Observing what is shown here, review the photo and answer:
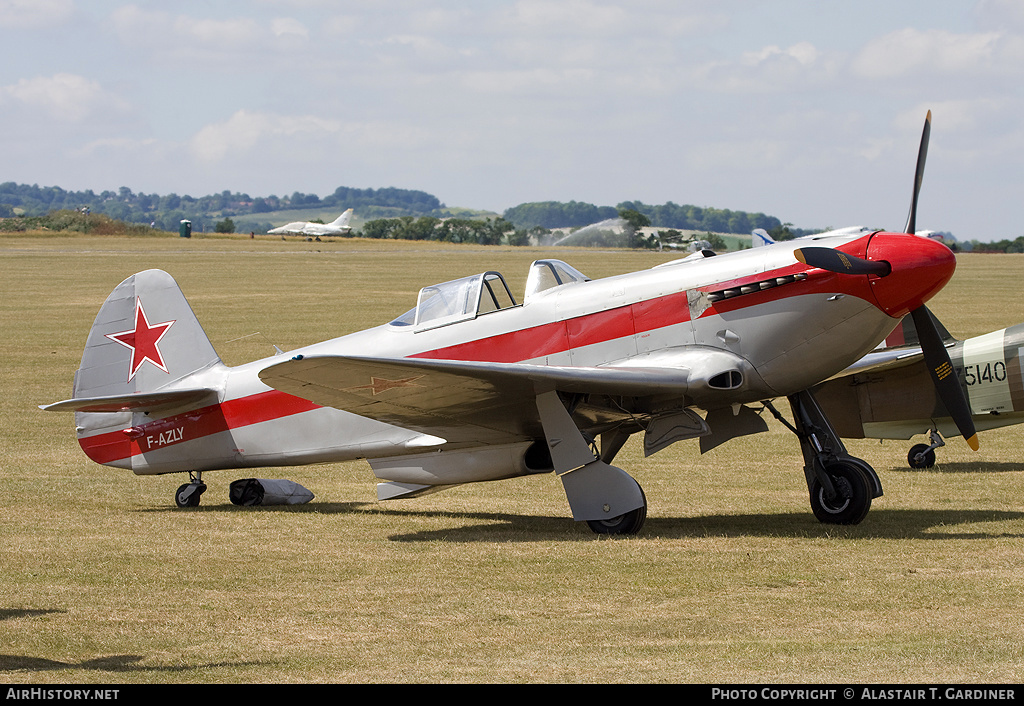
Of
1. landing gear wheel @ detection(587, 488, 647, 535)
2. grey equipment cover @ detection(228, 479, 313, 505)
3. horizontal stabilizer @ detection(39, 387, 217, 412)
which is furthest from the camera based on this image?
grey equipment cover @ detection(228, 479, 313, 505)

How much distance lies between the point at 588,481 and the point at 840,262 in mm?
2500

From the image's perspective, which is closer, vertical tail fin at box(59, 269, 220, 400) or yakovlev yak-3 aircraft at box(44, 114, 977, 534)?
yakovlev yak-3 aircraft at box(44, 114, 977, 534)

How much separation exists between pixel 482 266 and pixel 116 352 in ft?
159

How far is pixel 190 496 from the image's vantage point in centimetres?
1120

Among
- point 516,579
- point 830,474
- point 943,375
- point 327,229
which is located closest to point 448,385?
point 516,579

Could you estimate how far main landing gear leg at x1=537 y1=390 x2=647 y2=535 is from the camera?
29.8 ft

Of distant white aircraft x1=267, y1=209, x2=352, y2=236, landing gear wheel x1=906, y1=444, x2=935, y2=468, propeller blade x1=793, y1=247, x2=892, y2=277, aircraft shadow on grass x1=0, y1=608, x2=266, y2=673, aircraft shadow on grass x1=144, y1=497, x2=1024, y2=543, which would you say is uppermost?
propeller blade x1=793, y1=247, x2=892, y2=277

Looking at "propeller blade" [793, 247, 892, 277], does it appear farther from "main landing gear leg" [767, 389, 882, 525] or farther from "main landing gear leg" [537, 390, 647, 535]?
"main landing gear leg" [537, 390, 647, 535]

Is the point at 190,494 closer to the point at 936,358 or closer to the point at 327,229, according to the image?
the point at 936,358

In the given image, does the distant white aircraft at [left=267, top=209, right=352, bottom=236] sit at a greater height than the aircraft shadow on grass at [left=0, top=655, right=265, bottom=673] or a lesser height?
greater

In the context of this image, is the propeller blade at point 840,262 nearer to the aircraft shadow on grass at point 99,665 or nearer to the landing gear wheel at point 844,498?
the landing gear wheel at point 844,498

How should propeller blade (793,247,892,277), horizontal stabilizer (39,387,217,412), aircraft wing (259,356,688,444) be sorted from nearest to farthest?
aircraft wing (259,356,688,444), propeller blade (793,247,892,277), horizontal stabilizer (39,387,217,412)

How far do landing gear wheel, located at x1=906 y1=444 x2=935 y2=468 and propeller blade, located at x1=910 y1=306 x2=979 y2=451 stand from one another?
3.67 m

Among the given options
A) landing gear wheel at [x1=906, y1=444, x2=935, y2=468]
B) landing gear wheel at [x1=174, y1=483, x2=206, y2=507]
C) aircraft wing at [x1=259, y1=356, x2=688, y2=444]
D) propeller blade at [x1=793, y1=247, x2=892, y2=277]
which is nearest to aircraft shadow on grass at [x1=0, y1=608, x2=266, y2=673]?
aircraft wing at [x1=259, y1=356, x2=688, y2=444]
